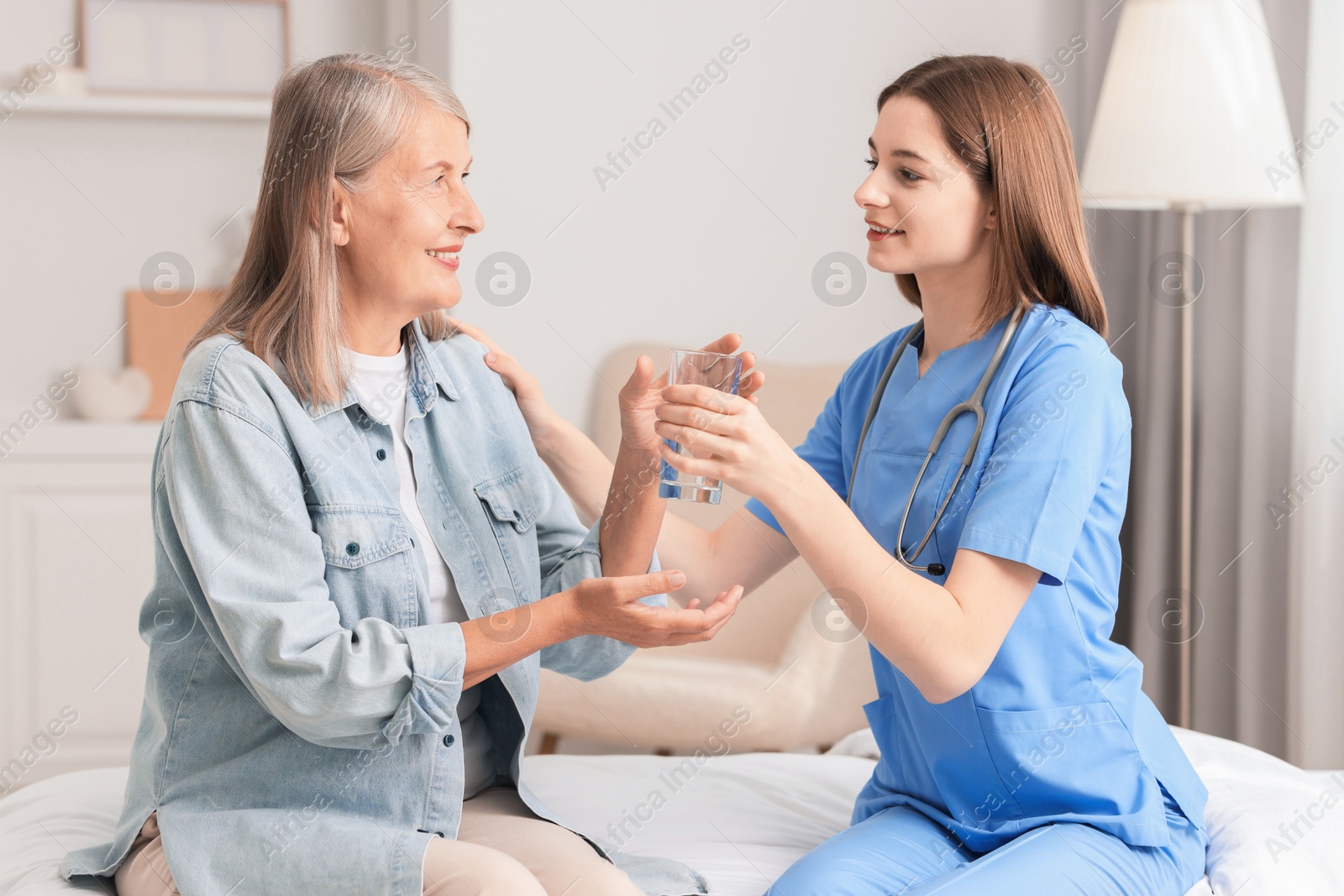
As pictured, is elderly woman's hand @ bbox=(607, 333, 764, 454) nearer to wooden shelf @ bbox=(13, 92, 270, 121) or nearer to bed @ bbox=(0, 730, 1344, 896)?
bed @ bbox=(0, 730, 1344, 896)

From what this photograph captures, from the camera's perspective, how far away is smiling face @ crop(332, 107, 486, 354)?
4.13ft

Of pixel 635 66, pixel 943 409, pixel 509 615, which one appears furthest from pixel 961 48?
pixel 509 615

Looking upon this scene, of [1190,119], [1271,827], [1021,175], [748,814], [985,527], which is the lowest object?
[748,814]

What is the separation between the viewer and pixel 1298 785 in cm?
Result: 151

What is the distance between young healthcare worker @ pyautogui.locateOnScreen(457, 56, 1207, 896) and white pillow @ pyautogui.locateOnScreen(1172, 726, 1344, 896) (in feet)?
0.14

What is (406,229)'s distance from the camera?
1.26m

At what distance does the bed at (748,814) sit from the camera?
1.30 metres

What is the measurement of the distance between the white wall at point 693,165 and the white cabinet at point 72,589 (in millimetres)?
1035

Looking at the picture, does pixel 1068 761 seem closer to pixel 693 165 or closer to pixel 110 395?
pixel 693 165

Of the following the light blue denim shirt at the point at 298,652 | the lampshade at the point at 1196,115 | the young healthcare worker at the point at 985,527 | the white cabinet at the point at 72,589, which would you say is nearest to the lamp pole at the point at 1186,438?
the lampshade at the point at 1196,115

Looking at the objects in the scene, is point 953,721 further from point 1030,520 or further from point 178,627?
point 178,627

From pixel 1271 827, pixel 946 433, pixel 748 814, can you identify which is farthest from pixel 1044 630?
pixel 748 814

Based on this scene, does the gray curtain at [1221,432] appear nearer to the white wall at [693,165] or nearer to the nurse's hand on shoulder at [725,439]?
the white wall at [693,165]

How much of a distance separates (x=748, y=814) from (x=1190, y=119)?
1.68 metres
